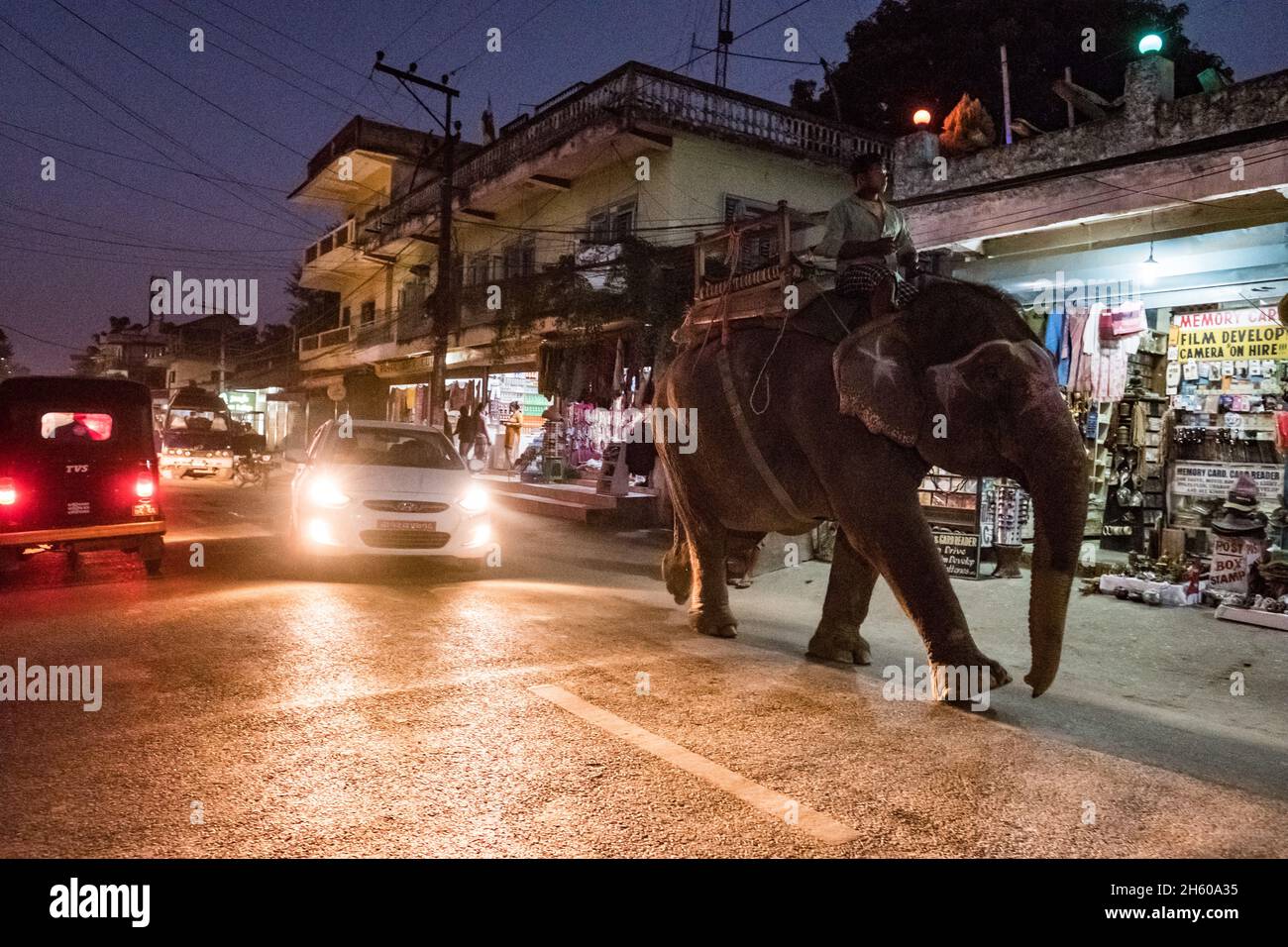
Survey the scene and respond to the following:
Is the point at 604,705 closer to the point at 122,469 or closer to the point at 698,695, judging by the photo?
the point at 698,695

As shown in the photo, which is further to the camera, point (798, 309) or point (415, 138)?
point (415, 138)

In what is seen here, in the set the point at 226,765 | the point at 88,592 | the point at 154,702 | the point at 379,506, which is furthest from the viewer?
the point at 379,506

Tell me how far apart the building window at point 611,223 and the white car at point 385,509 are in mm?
10354

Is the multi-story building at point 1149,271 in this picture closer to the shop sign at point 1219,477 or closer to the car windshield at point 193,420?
the shop sign at point 1219,477

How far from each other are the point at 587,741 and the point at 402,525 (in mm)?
5069

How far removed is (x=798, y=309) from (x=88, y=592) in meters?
6.47

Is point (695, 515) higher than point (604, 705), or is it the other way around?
point (695, 515)

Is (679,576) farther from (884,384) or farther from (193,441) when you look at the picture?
(193,441)

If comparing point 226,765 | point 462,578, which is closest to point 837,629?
point 226,765

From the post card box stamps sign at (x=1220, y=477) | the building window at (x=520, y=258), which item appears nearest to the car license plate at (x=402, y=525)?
the post card box stamps sign at (x=1220, y=477)

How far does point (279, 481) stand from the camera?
2719cm

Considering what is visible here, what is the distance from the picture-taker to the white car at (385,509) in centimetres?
852

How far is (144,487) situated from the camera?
8914mm
